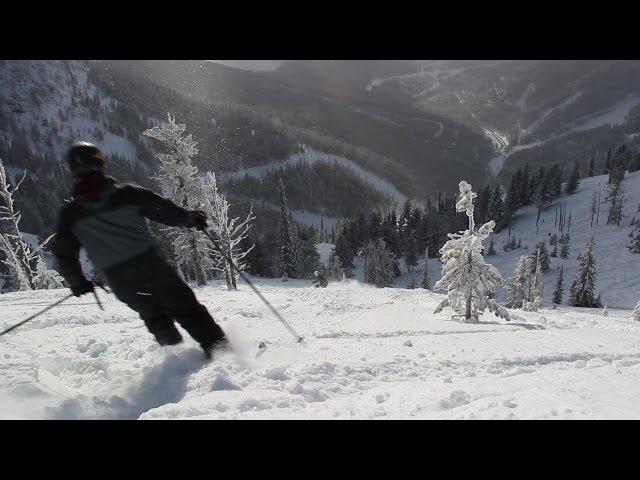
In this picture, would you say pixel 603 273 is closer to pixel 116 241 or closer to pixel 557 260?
pixel 557 260

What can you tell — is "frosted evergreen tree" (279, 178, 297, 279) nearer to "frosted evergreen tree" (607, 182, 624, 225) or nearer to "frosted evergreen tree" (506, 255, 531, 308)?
"frosted evergreen tree" (506, 255, 531, 308)

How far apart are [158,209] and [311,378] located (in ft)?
7.77

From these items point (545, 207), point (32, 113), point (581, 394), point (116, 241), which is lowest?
point (581, 394)

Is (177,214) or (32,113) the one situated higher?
(32,113)

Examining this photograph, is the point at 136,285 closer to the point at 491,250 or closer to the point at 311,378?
the point at 311,378

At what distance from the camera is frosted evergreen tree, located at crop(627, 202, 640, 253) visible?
250 feet

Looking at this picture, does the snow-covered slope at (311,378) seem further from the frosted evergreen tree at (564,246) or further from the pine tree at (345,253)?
the frosted evergreen tree at (564,246)

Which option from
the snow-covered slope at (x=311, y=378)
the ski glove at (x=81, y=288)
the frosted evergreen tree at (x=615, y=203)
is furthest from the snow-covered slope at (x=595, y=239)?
the ski glove at (x=81, y=288)

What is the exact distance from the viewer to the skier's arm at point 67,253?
3.52 meters

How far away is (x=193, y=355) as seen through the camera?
3.84 meters

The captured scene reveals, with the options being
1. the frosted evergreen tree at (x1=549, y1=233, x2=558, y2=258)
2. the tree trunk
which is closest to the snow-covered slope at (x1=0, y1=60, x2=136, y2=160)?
the tree trunk

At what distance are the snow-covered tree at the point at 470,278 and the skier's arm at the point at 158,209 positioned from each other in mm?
13001
